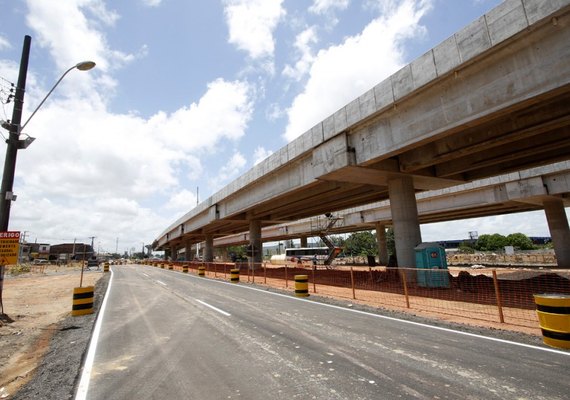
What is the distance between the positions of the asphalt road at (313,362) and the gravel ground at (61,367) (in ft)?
0.89

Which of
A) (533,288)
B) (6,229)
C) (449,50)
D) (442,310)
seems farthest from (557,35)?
(6,229)

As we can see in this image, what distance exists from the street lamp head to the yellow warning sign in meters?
5.94

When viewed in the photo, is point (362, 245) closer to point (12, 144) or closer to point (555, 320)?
point (555, 320)

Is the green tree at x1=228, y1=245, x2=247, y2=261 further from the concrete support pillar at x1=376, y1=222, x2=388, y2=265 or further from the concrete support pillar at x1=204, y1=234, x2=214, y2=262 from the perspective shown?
the concrete support pillar at x1=376, y1=222, x2=388, y2=265

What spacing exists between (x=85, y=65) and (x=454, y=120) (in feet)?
41.4

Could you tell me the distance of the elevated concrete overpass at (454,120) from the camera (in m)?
9.09

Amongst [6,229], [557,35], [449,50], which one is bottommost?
[6,229]

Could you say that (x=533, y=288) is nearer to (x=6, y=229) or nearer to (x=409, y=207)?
(x=409, y=207)

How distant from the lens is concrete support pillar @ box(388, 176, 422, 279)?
16.8m

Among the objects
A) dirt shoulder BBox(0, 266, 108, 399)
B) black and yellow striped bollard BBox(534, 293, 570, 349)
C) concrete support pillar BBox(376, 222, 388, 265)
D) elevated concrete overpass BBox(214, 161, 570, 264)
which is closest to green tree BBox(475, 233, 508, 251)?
concrete support pillar BBox(376, 222, 388, 265)

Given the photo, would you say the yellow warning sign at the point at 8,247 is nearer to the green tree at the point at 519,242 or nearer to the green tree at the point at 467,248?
the green tree at the point at 467,248

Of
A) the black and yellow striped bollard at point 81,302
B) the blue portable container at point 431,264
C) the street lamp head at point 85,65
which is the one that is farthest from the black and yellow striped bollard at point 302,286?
the street lamp head at point 85,65

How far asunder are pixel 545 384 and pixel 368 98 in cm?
1224

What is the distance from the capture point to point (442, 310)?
1042cm
